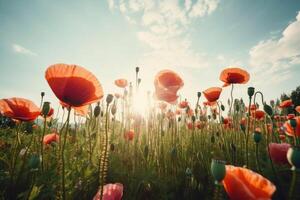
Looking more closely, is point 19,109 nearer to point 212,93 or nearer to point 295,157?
point 295,157

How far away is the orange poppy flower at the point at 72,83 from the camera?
4.37ft

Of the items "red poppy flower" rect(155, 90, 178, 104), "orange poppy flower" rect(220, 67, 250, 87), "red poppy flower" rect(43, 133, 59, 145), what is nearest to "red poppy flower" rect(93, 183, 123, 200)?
"red poppy flower" rect(43, 133, 59, 145)

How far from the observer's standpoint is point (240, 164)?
107 inches

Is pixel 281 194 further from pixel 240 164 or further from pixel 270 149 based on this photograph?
pixel 240 164

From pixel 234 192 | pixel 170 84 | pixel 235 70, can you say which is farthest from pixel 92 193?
pixel 235 70

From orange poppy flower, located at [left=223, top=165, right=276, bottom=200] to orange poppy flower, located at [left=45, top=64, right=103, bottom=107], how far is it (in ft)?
3.22

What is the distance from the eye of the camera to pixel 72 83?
4.46ft

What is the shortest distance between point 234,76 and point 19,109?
2.58 metres

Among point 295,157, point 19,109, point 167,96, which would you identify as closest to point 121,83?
point 167,96

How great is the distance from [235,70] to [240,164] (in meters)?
1.26

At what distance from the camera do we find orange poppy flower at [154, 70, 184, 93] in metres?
3.06

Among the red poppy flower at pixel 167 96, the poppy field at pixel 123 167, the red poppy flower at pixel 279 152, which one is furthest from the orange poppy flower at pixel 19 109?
the red poppy flower at pixel 279 152

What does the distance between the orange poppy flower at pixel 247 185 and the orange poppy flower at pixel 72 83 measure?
981 mm

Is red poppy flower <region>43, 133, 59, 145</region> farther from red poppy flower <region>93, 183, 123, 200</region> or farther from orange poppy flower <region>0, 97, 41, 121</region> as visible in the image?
red poppy flower <region>93, 183, 123, 200</region>
